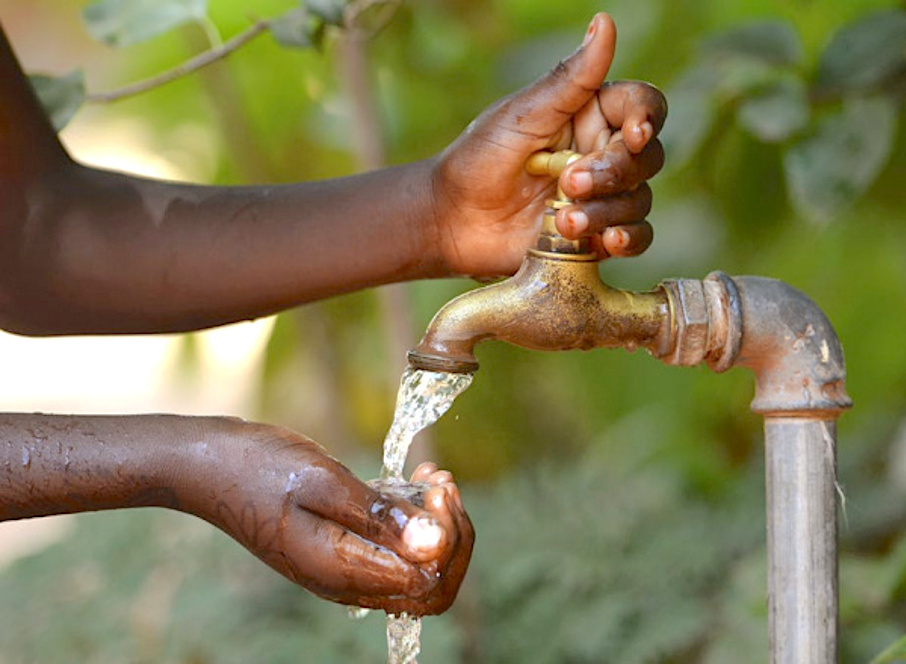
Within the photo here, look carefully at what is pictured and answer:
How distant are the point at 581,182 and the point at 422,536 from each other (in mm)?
255

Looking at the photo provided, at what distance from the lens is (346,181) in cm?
113

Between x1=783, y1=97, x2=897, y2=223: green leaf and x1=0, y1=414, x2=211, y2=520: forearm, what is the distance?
0.84 m

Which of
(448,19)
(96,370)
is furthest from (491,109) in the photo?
(96,370)

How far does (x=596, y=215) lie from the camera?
91cm

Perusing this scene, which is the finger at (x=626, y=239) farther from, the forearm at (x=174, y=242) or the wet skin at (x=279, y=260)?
the forearm at (x=174, y=242)

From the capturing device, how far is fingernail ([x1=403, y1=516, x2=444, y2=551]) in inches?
30.9

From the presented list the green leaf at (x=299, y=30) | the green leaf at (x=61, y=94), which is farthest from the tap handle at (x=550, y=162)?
the green leaf at (x=61, y=94)

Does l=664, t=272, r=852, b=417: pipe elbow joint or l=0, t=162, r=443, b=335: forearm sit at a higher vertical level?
l=0, t=162, r=443, b=335: forearm

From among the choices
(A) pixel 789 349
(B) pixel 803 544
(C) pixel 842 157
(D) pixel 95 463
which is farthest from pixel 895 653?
(C) pixel 842 157

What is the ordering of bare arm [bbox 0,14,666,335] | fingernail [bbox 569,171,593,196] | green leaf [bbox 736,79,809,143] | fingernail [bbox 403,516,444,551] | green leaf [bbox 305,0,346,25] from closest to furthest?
fingernail [bbox 403,516,444,551], fingernail [bbox 569,171,593,196], bare arm [bbox 0,14,666,335], green leaf [bbox 305,0,346,25], green leaf [bbox 736,79,809,143]

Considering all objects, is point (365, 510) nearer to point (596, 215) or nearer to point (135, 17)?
point (596, 215)

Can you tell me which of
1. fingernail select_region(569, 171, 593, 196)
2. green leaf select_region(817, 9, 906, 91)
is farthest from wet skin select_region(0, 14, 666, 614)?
green leaf select_region(817, 9, 906, 91)

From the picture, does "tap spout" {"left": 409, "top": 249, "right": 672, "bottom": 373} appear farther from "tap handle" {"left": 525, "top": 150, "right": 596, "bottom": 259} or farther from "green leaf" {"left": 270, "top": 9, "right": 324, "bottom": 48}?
"green leaf" {"left": 270, "top": 9, "right": 324, "bottom": 48}

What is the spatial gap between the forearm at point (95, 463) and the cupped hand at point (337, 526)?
3 cm
